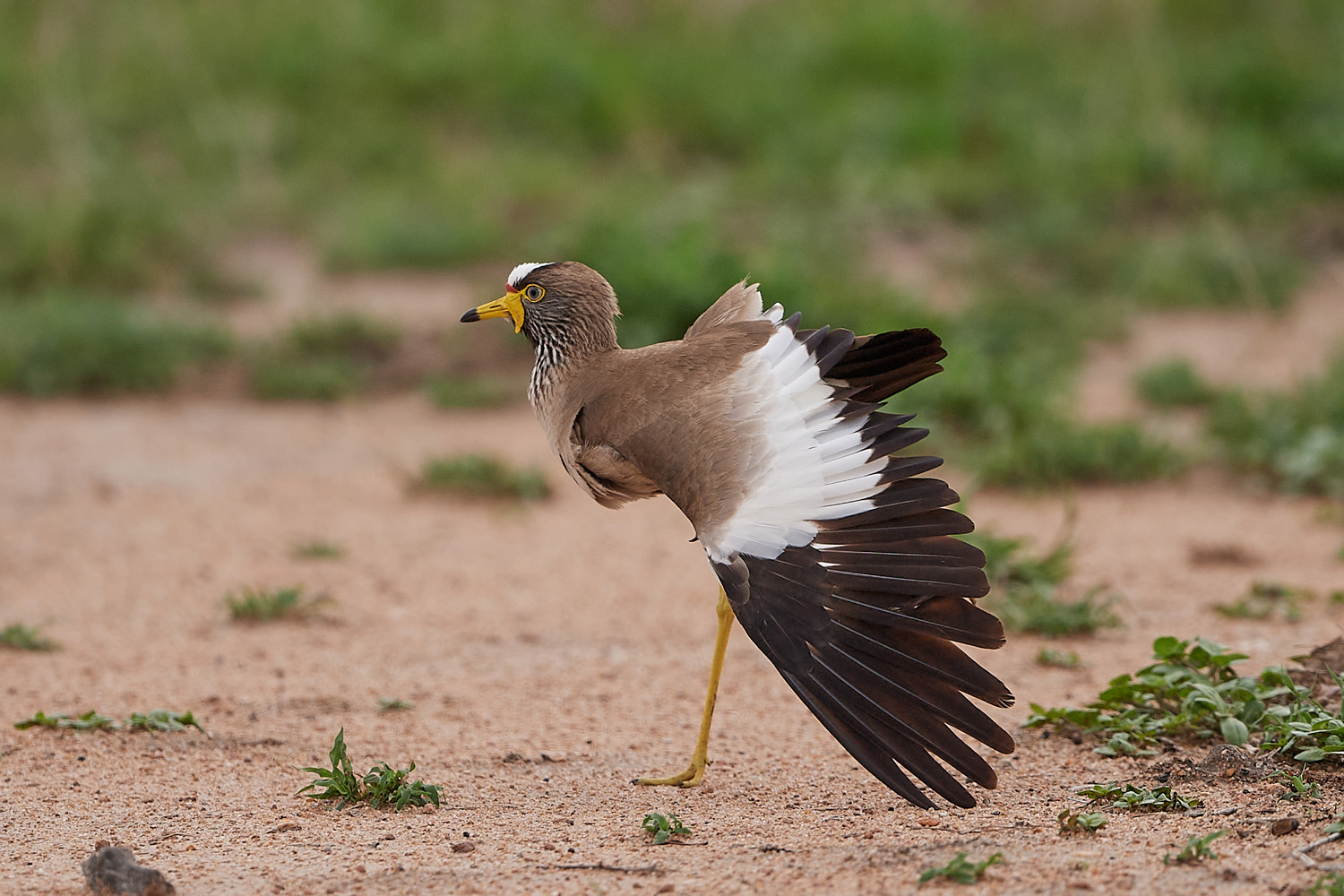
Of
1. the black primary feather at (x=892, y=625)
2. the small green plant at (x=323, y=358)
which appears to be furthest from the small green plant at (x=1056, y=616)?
the small green plant at (x=323, y=358)

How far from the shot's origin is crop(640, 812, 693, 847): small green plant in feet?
10.2

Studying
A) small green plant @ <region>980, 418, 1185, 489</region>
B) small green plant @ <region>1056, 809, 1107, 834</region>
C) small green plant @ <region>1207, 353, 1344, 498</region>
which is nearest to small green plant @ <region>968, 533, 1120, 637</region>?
small green plant @ <region>980, 418, 1185, 489</region>

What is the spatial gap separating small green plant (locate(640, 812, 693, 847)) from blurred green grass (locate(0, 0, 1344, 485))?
11.9ft

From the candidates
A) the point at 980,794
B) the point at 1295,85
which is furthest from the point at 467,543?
the point at 1295,85

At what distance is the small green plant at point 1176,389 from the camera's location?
23.4 ft

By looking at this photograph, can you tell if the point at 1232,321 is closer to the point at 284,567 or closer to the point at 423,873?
the point at 284,567

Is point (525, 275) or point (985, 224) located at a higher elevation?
point (985, 224)

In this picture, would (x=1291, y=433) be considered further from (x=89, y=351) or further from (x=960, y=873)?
(x=89, y=351)

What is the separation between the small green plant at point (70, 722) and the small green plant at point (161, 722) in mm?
61

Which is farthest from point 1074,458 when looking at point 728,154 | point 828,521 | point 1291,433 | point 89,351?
point 728,154

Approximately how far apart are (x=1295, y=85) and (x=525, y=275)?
8.57m

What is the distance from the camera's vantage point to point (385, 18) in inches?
458

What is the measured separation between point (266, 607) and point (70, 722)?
1162 millimetres

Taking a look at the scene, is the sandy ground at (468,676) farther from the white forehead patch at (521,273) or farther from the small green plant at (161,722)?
the white forehead patch at (521,273)
